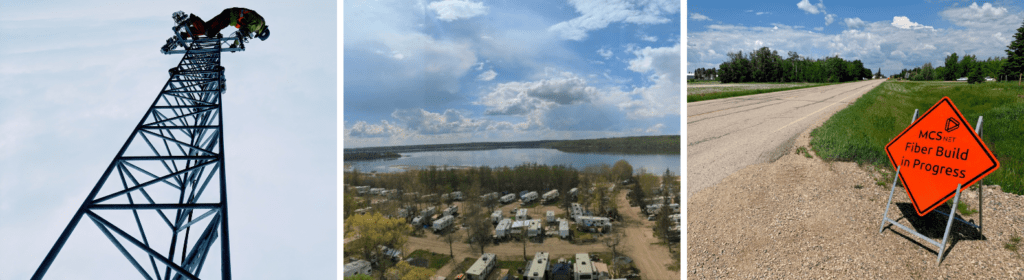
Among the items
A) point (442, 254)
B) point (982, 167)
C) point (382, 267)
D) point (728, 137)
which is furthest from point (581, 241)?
point (982, 167)

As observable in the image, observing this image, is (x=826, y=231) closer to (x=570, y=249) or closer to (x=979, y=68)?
Result: (x=979, y=68)

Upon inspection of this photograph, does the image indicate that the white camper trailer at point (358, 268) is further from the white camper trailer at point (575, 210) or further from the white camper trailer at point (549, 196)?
the white camper trailer at point (575, 210)

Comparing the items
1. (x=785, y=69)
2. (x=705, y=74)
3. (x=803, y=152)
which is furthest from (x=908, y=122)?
(x=705, y=74)

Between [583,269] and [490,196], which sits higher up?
[490,196]

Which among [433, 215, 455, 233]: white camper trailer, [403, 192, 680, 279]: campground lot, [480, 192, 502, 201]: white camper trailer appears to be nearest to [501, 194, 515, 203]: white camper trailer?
[480, 192, 502, 201]: white camper trailer

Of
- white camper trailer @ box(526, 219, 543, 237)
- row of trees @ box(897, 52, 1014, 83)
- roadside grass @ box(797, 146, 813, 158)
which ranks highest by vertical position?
row of trees @ box(897, 52, 1014, 83)

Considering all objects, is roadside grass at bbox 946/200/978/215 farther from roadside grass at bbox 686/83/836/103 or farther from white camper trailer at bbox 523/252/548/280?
white camper trailer at bbox 523/252/548/280

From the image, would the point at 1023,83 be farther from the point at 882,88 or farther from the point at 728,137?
the point at 728,137

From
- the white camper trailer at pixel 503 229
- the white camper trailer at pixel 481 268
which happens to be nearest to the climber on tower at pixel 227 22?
the white camper trailer at pixel 481 268
